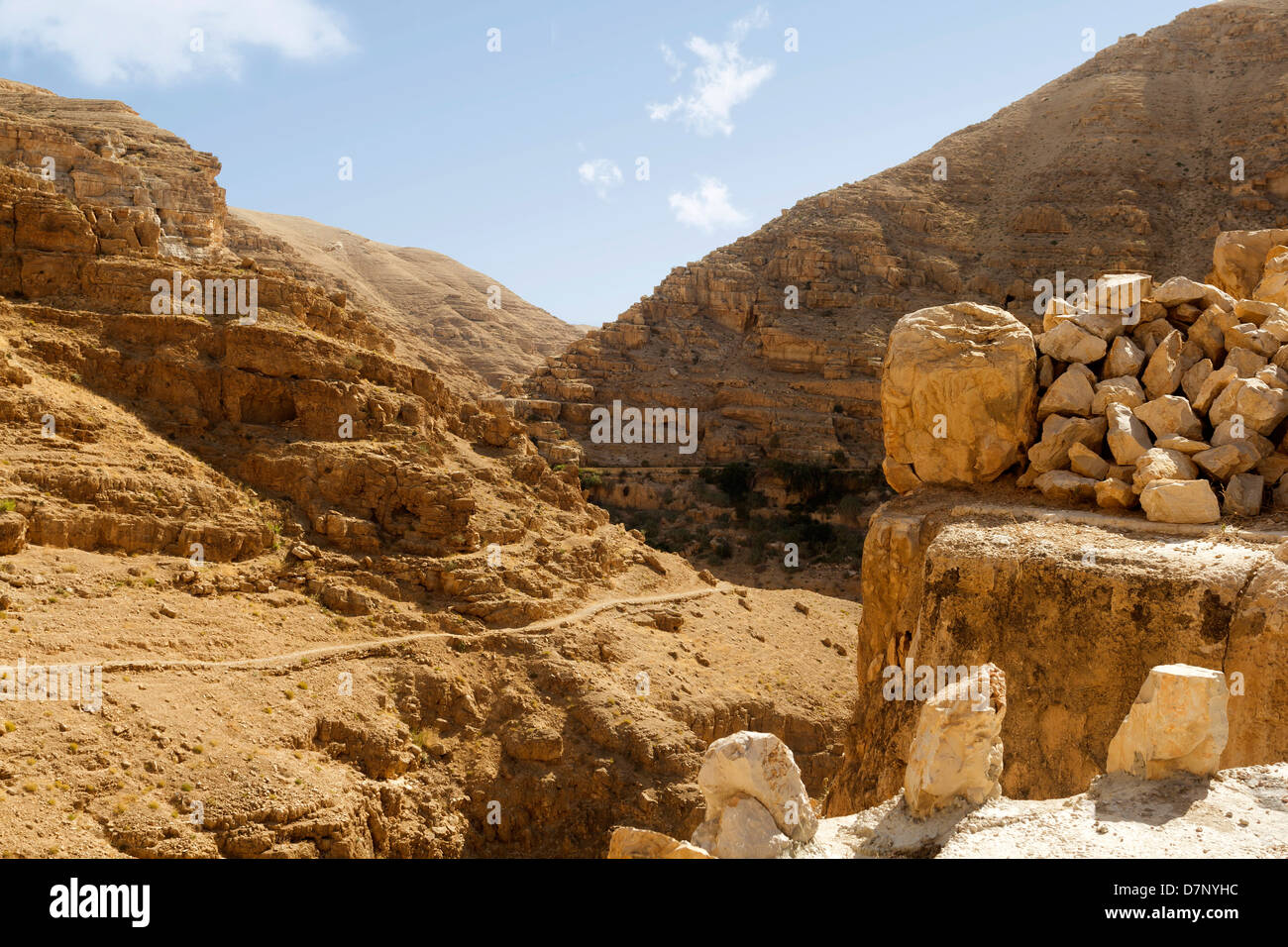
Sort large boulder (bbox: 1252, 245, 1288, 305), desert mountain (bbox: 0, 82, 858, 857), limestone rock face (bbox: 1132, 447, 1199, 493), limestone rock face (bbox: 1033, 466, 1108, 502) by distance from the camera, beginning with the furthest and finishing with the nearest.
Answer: desert mountain (bbox: 0, 82, 858, 857), large boulder (bbox: 1252, 245, 1288, 305), limestone rock face (bbox: 1033, 466, 1108, 502), limestone rock face (bbox: 1132, 447, 1199, 493)

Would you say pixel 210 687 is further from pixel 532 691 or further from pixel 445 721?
pixel 532 691

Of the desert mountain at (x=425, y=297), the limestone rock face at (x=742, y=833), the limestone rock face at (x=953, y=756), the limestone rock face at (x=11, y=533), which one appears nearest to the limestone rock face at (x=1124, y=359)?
the limestone rock face at (x=953, y=756)

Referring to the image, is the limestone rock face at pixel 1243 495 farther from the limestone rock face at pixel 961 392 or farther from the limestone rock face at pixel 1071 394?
the limestone rock face at pixel 961 392

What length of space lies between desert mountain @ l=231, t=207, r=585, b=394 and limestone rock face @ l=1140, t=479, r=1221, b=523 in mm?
42113

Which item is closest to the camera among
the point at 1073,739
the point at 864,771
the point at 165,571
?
the point at 1073,739

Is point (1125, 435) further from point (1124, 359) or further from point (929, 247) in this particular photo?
point (929, 247)

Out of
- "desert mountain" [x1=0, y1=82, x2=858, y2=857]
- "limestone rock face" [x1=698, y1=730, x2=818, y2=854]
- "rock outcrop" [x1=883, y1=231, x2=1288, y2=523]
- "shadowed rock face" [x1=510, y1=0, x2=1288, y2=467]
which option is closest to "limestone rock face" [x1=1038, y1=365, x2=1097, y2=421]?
"rock outcrop" [x1=883, y1=231, x2=1288, y2=523]

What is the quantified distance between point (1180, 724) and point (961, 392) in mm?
6115

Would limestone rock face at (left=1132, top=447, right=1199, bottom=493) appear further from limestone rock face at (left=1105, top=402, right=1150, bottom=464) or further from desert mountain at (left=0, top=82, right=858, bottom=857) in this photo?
desert mountain at (left=0, top=82, right=858, bottom=857)

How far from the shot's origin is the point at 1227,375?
9.65 metres

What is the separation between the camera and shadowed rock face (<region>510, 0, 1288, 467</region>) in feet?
153

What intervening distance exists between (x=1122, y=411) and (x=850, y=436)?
35478mm
